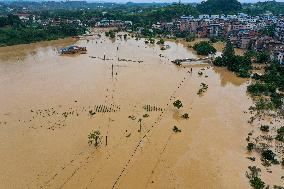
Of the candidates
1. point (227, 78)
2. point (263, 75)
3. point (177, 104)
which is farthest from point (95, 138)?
point (263, 75)

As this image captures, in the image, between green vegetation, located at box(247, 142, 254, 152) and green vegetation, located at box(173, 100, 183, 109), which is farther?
green vegetation, located at box(173, 100, 183, 109)

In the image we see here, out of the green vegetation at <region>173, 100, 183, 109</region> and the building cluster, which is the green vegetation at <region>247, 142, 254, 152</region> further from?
the building cluster

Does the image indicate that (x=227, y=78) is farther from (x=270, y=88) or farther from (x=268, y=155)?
(x=268, y=155)

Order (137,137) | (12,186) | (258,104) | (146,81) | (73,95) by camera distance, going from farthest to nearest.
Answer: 1. (146,81)
2. (73,95)
3. (258,104)
4. (137,137)
5. (12,186)

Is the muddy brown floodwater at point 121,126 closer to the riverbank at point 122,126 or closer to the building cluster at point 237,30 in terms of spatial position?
the riverbank at point 122,126

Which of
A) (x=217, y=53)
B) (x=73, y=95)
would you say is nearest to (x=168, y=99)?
(x=73, y=95)

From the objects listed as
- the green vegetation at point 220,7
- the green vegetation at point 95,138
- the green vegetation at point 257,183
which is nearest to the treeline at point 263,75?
the green vegetation at point 257,183

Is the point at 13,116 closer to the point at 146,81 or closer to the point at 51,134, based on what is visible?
the point at 51,134

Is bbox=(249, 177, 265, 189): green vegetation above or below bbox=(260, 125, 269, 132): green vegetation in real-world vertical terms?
below

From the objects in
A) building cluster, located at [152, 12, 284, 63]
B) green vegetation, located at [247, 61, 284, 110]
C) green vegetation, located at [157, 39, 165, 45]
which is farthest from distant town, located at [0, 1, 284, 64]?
green vegetation, located at [157, 39, 165, 45]
